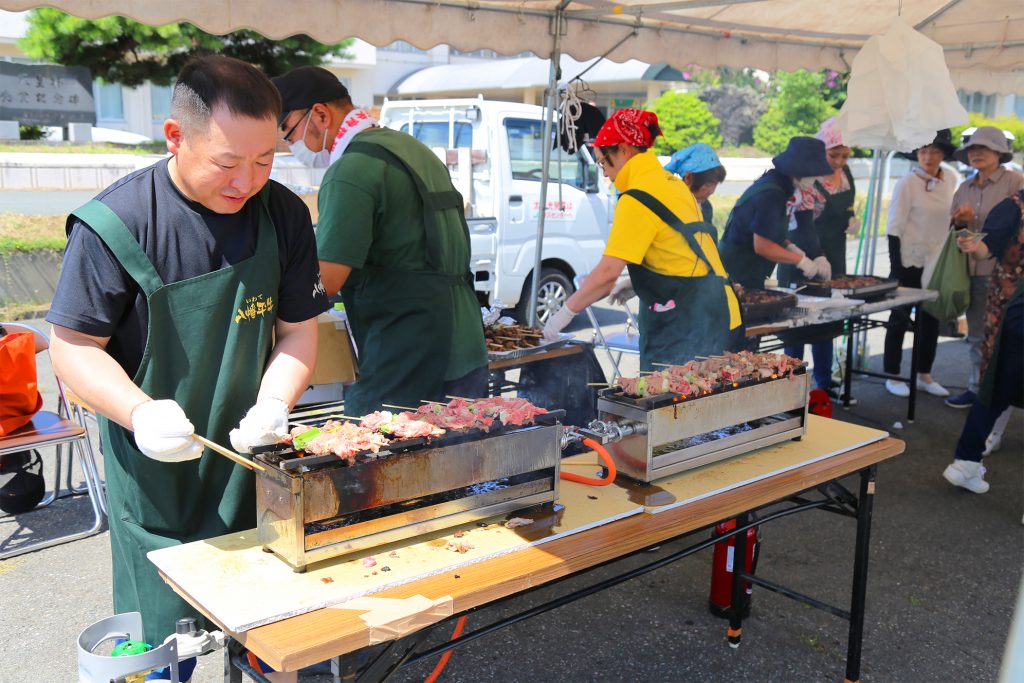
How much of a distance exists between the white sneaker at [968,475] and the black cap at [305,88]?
397 cm

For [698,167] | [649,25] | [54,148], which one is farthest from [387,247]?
[54,148]

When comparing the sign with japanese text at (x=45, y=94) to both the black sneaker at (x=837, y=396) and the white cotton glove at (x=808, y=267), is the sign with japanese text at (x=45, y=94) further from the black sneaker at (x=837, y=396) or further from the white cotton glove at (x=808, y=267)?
the black sneaker at (x=837, y=396)

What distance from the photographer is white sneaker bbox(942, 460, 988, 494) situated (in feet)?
15.8

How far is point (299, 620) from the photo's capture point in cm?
161

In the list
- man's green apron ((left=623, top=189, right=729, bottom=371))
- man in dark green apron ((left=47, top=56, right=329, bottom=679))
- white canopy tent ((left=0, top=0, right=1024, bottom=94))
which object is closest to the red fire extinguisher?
man's green apron ((left=623, top=189, right=729, bottom=371))

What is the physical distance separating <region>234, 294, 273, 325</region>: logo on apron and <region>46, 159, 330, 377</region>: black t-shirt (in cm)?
10

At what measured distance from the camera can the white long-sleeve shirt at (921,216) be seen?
681 centimetres

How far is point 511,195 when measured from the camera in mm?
→ 8242

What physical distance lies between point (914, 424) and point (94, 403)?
5.77m

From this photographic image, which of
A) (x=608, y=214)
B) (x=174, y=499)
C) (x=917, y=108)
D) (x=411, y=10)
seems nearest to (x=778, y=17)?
(x=917, y=108)

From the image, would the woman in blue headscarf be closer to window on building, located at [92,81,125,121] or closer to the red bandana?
the red bandana

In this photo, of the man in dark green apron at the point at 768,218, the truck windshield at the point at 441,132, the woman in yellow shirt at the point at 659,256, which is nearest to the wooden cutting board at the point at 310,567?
the woman in yellow shirt at the point at 659,256

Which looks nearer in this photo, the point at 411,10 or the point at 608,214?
the point at 411,10

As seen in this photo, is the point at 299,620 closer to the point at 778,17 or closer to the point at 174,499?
the point at 174,499
